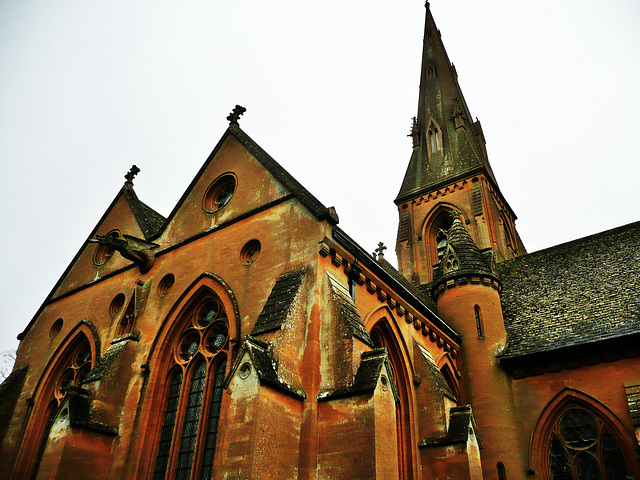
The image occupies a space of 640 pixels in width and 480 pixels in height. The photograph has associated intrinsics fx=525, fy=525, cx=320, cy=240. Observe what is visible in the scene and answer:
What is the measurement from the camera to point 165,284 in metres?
14.4

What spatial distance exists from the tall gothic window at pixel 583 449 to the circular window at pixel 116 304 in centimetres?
1236

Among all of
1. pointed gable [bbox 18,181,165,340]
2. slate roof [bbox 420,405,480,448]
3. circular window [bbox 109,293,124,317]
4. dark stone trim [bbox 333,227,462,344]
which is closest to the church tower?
dark stone trim [bbox 333,227,462,344]

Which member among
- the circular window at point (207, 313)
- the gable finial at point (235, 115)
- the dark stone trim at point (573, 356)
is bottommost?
the dark stone trim at point (573, 356)

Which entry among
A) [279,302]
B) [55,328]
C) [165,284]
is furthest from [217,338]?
[55,328]

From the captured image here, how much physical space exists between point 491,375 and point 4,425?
14.3 meters

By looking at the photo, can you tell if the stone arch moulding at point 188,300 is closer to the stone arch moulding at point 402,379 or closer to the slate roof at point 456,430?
the stone arch moulding at point 402,379

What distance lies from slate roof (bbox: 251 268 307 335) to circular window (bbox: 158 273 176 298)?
Answer: 13.6 feet

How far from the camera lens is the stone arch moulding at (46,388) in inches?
569

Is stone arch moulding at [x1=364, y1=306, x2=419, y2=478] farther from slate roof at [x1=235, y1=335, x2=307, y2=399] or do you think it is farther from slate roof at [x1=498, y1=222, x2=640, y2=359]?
slate roof at [x1=498, y1=222, x2=640, y2=359]

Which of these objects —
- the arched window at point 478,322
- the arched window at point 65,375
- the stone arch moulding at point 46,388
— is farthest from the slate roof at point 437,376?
the arched window at point 65,375

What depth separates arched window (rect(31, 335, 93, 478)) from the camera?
15117 millimetres

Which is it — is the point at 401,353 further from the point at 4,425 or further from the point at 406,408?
the point at 4,425

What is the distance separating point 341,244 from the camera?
39.1 feet

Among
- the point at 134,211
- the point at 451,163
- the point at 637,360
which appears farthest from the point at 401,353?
the point at 451,163
